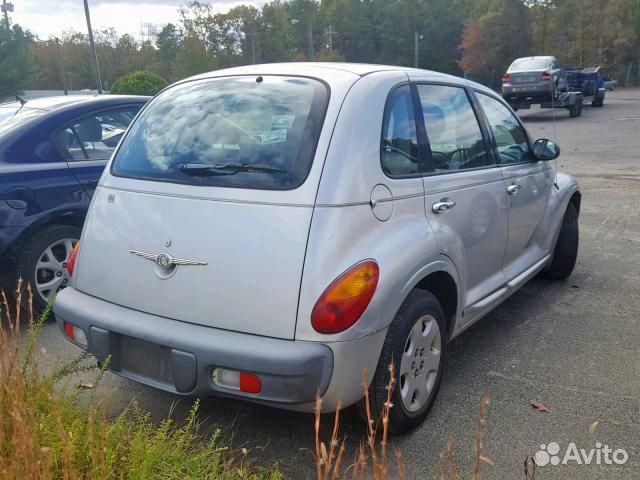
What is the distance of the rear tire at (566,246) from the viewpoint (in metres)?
5.12

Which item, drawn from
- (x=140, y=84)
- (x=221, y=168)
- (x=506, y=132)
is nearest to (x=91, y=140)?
(x=221, y=168)

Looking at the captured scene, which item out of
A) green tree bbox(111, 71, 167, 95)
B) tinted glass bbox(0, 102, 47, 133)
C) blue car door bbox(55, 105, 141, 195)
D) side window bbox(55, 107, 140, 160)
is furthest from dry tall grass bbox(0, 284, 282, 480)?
green tree bbox(111, 71, 167, 95)

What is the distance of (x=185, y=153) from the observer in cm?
301

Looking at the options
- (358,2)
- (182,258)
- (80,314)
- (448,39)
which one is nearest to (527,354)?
(182,258)

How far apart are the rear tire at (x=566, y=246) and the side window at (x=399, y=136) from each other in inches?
99.4

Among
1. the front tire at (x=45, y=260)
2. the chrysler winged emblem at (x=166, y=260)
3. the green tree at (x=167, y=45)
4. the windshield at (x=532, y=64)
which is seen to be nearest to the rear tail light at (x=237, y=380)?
the chrysler winged emblem at (x=166, y=260)

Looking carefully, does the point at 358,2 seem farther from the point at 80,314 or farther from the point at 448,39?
the point at 80,314

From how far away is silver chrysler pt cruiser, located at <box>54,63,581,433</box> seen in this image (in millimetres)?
2475

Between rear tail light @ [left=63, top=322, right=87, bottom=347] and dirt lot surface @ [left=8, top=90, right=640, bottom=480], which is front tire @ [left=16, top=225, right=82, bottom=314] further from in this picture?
rear tail light @ [left=63, top=322, right=87, bottom=347]

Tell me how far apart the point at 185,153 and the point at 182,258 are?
24.8 inches

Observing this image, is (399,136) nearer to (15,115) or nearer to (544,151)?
(544,151)

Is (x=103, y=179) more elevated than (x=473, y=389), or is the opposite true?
(x=103, y=179)

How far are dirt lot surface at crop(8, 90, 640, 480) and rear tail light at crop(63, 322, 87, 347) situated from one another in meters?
0.29

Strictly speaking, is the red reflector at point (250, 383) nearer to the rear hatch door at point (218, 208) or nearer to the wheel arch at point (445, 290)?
the rear hatch door at point (218, 208)
